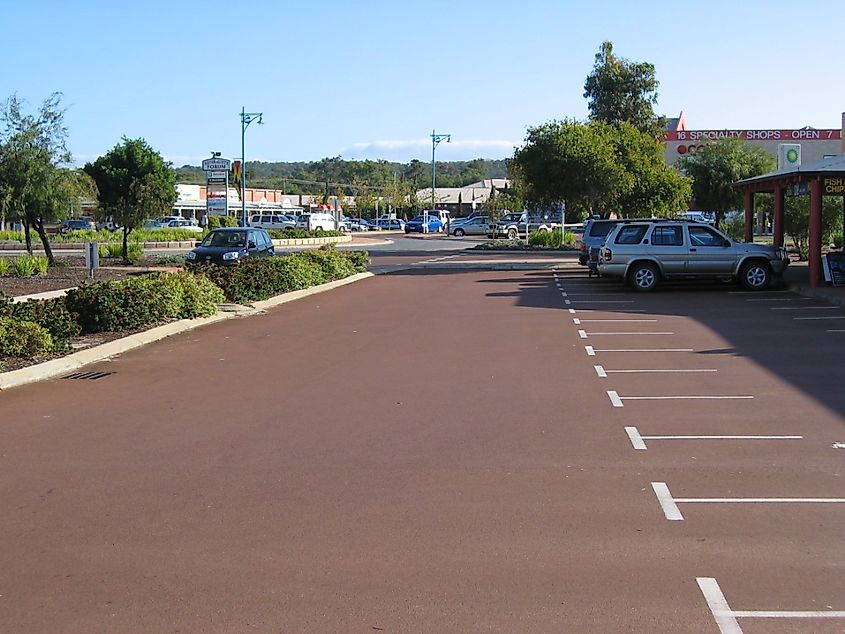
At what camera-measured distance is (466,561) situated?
5.89 meters

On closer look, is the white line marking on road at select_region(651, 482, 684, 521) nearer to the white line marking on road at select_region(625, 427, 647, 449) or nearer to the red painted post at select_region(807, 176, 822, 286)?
the white line marking on road at select_region(625, 427, 647, 449)

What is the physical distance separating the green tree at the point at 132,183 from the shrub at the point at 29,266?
13.7 ft

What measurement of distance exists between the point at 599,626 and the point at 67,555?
10.4ft

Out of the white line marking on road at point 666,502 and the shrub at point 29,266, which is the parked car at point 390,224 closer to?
the shrub at point 29,266

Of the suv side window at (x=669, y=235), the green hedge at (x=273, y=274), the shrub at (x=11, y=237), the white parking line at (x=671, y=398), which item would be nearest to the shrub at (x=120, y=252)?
the green hedge at (x=273, y=274)

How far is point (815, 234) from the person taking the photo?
2445 cm

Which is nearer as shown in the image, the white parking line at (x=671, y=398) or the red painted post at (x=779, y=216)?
the white parking line at (x=671, y=398)

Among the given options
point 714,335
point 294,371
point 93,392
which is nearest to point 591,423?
point 294,371

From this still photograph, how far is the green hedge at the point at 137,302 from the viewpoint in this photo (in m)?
15.6

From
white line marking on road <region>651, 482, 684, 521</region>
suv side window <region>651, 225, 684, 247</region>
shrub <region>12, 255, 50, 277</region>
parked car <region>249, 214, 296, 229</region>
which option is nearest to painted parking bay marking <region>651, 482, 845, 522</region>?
white line marking on road <region>651, 482, 684, 521</region>

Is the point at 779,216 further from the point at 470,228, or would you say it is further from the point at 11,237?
the point at 470,228

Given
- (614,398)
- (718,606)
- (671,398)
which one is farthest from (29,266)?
(718,606)

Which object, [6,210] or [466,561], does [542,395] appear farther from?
[6,210]

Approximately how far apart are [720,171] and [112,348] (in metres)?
41.8
